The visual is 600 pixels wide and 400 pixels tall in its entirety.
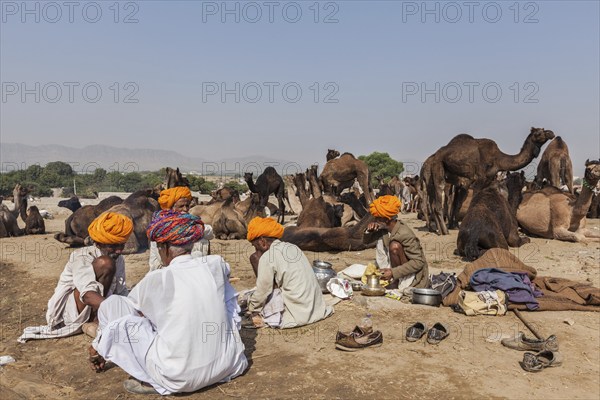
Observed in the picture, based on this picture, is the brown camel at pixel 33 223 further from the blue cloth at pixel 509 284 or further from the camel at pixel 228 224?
the blue cloth at pixel 509 284

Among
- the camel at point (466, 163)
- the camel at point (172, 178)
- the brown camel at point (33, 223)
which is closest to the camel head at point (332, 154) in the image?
the camel at point (466, 163)

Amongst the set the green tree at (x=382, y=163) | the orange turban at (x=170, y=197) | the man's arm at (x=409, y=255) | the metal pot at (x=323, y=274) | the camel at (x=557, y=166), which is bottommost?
the metal pot at (x=323, y=274)

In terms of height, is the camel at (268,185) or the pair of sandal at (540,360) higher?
the camel at (268,185)

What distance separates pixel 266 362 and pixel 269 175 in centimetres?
1353

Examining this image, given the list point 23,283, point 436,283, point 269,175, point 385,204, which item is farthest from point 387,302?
point 269,175

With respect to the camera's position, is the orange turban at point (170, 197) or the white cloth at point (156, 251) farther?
the orange turban at point (170, 197)

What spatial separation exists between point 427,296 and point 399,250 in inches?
24.9

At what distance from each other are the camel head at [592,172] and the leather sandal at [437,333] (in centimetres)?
667

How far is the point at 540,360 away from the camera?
4566 mm

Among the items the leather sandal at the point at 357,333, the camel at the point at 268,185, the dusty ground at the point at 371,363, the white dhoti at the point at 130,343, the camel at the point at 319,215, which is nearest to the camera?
the white dhoti at the point at 130,343

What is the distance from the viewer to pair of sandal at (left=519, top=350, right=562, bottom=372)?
4449 millimetres

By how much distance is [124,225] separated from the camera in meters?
4.80

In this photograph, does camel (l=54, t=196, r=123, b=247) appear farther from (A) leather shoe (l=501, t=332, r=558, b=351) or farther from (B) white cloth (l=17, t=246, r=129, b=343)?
(A) leather shoe (l=501, t=332, r=558, b=351)

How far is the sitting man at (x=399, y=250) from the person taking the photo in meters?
6.40
